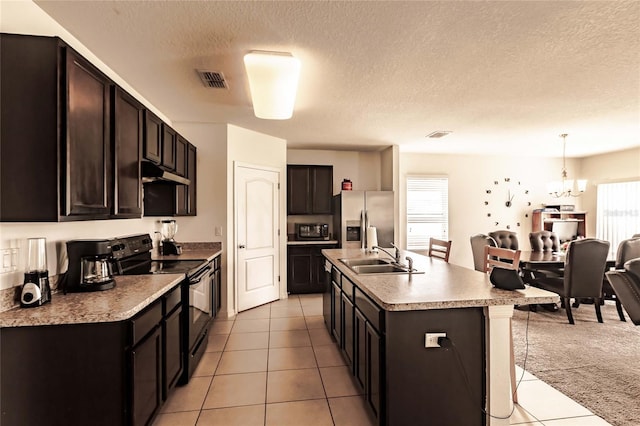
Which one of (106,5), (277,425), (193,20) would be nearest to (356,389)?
(277,425)

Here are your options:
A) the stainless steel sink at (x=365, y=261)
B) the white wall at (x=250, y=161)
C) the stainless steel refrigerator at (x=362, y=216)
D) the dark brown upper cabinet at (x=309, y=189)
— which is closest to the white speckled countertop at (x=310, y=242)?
the stainless steel refrigerator at (x=362, y=216)

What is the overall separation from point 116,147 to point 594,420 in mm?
3591

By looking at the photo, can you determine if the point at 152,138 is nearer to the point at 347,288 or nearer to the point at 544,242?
the point at 347,288

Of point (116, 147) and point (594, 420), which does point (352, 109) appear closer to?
point (116, 147)

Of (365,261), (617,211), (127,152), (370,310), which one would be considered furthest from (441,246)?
(617,211)

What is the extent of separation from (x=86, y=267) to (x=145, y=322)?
585 mm

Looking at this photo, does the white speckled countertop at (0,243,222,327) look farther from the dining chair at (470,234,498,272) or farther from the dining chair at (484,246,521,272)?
the dining chair at (470,234,498,272)

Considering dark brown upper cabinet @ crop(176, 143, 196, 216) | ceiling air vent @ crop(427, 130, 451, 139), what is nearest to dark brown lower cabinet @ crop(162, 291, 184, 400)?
dark brown upper cabinet @ crop(176, 143, 196, 216)

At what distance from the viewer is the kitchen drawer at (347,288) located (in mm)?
2479

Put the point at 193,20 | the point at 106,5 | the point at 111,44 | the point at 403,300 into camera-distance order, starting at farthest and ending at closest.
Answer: the point at 111,44
the point at 193,20
the point at 106,5
the point at 403,300

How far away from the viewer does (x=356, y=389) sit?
2.46 meters

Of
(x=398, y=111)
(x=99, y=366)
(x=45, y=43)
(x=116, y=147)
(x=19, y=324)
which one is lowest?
(x=99, y=366)

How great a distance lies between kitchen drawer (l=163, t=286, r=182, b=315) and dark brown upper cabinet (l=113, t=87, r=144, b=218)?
2.09ft

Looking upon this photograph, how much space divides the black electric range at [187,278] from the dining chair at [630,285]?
3493mm
